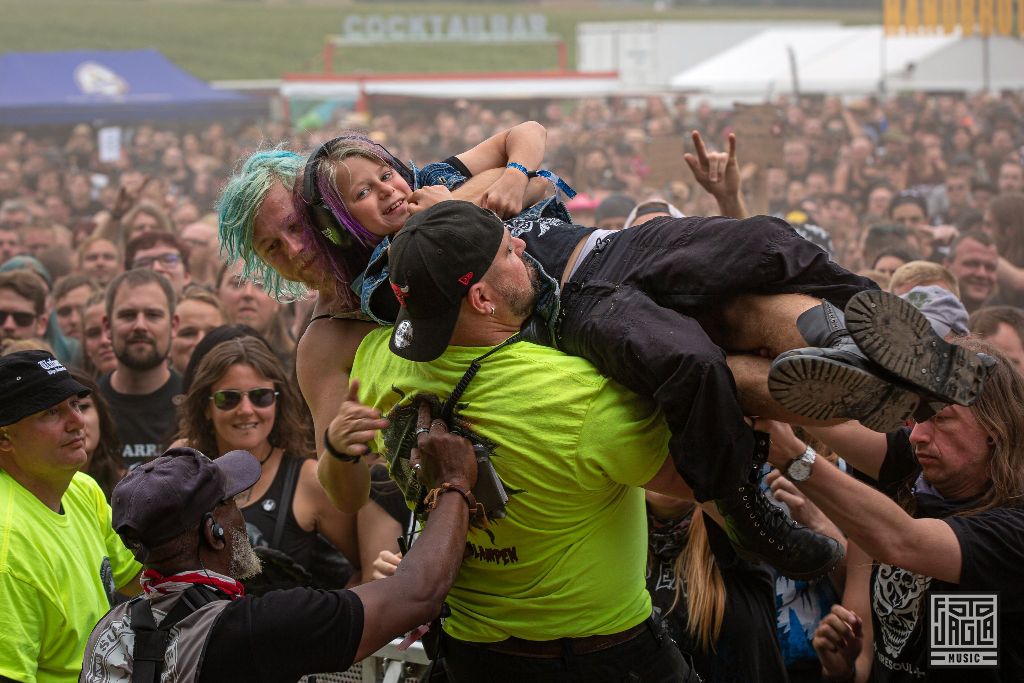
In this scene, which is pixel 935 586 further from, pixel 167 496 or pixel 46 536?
pixel 46 536

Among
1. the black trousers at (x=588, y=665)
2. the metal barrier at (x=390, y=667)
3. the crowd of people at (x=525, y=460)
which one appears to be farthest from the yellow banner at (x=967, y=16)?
the black trousers at (x=588, y=665)

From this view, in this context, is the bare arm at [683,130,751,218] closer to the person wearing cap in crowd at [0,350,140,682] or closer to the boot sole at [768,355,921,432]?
the boot sole at [768,355,921,432]

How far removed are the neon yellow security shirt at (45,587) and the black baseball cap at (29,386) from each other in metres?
0.22

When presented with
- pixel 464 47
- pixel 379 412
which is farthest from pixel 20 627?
pixel 464 47

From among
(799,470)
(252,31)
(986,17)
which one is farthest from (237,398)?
(252,31)

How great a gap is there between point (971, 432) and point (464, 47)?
30485mm

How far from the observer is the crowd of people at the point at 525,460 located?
236 centimetres

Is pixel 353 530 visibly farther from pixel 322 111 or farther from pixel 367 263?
pixel 322 111

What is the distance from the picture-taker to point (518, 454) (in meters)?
2.45

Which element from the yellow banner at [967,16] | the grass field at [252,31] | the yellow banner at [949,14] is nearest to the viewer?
the yellow banner at [967,16]

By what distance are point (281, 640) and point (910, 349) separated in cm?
142

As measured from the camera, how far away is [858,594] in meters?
3.51

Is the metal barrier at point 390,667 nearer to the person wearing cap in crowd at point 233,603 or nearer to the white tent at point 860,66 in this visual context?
the person wearing cap in crowd at point 233,603

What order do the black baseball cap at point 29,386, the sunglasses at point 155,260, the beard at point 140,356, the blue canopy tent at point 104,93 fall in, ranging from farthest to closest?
the blue canopy tent at point 104,93
the sunglasses at point 155,260
the beard at point 140,356
the black baseball cap at point 29,386
